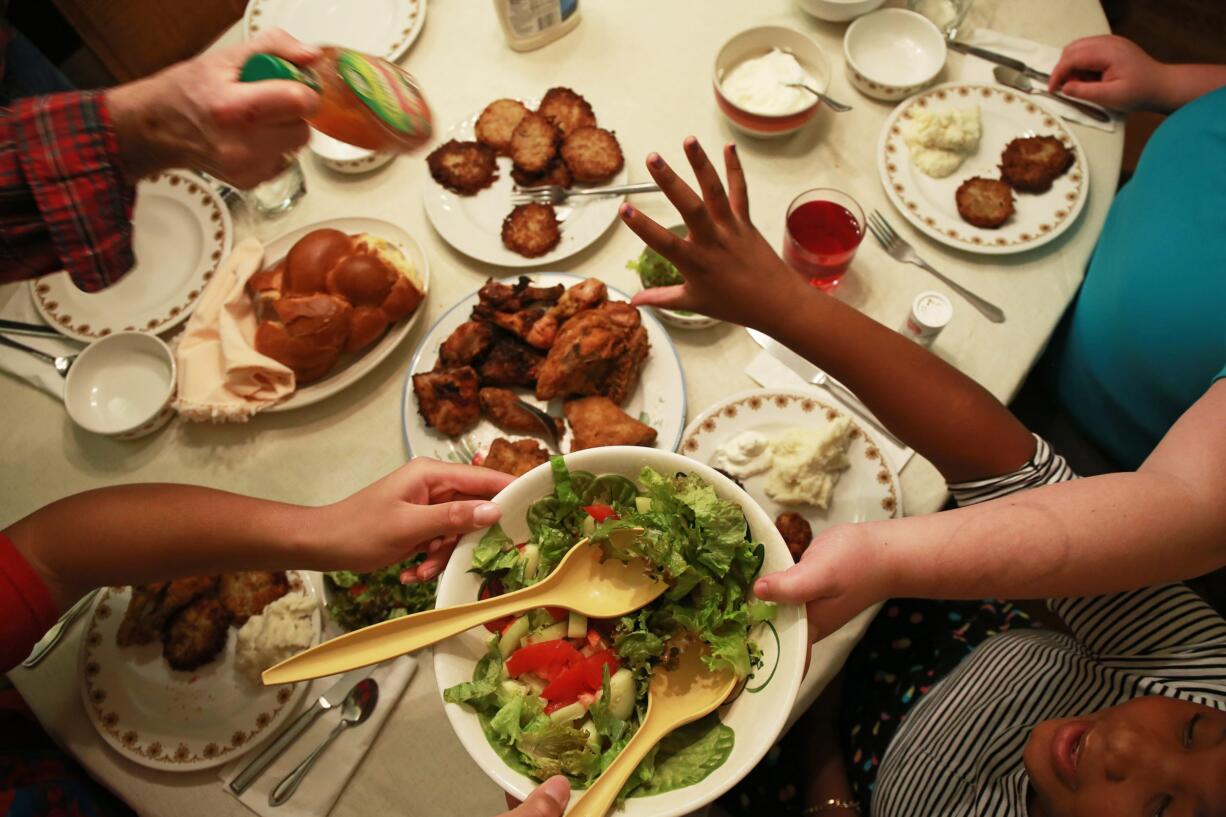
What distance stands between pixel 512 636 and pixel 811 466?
74cm

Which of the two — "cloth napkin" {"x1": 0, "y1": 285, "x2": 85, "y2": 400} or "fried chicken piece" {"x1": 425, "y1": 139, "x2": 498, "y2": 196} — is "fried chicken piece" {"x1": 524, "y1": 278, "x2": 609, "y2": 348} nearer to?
"fried chicken piece" {"x1": 425, "y1": 139, "x2": 498, "y2": 196}

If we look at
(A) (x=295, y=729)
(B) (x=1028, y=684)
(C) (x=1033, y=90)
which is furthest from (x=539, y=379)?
(C) (x=1033, y=90)

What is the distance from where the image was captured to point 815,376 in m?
1.66

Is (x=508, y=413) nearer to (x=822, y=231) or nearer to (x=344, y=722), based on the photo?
(x=344, y=722)

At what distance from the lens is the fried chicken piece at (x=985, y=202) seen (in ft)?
5.79

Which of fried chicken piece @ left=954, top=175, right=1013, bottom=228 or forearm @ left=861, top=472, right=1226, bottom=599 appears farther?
fried chicken piece @ left=954, top=175, right=1013, bottom=228

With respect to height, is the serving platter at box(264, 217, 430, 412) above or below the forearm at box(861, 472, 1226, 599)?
below

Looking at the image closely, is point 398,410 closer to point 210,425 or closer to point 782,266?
point 210,425

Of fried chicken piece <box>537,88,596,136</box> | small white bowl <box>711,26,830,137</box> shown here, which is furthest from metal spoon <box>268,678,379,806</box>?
small white bowl <box>711,26,830,137</box>

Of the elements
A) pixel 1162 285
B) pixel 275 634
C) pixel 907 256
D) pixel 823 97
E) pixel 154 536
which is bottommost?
pixel 275 634

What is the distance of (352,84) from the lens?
129 centimetres

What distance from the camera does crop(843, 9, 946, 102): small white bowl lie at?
1.94 meters

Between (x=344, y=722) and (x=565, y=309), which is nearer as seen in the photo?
(x=344, y=722)

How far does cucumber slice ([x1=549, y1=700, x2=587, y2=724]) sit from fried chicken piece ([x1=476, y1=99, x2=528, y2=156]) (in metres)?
1.48
